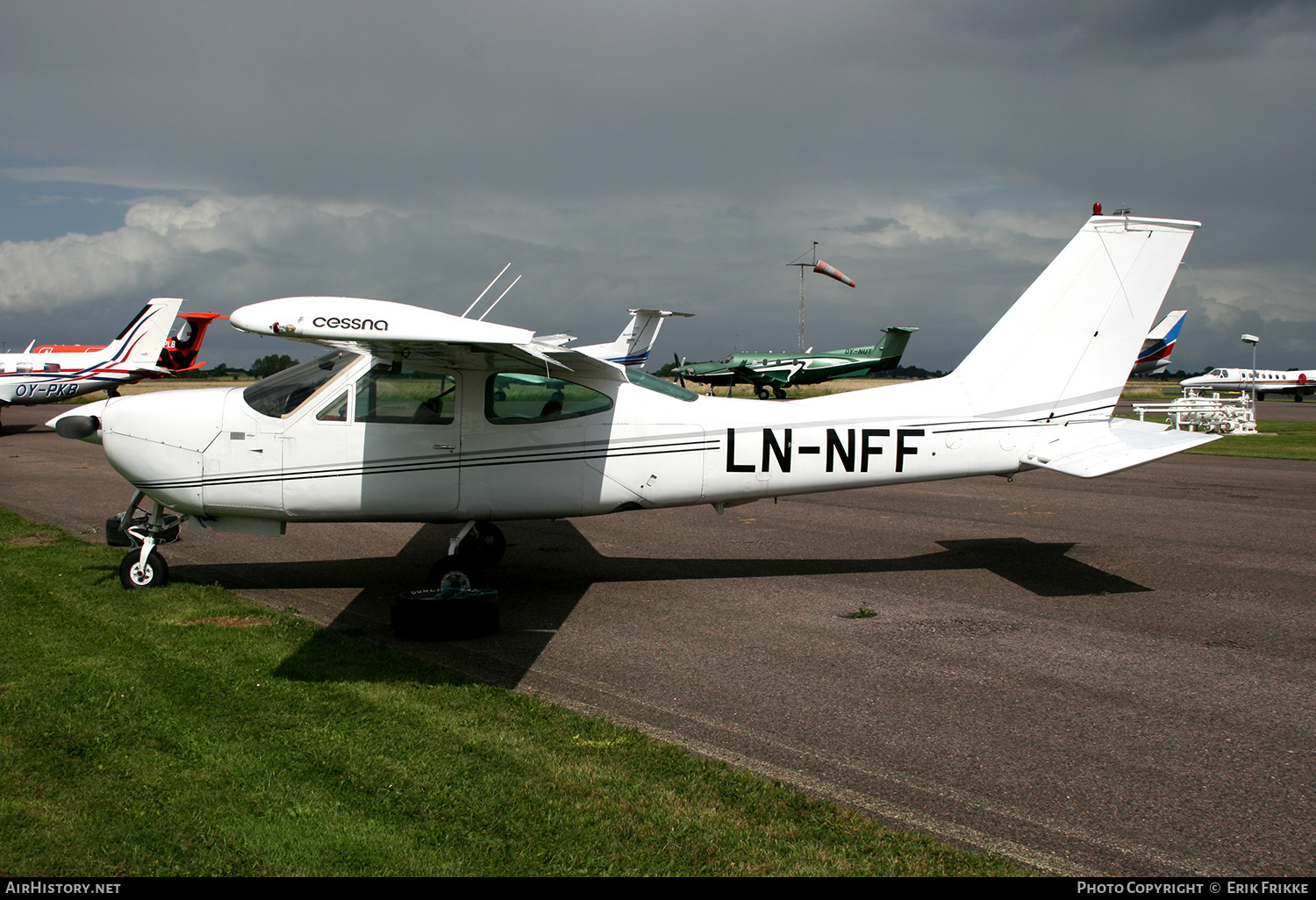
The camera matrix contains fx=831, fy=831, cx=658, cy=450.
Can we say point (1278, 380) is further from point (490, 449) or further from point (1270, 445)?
point (490, 449)

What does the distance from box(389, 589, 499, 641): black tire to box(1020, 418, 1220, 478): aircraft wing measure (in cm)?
481

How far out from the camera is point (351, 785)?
147 inches

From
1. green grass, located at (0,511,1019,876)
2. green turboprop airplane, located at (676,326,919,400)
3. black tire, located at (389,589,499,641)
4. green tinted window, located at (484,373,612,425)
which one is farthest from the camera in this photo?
green turboprop airplane, located at (676,326,919,400)

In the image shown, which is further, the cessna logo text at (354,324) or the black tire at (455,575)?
the black tire at (455,575)

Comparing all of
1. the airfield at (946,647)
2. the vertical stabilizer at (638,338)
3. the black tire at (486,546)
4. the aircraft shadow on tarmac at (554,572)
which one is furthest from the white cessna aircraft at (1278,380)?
the black tire at (486,546)

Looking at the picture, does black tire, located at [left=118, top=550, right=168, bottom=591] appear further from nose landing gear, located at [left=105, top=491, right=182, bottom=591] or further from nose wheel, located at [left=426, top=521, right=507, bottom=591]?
nose wheel, located at [left=426, top=521, right=507, bottom=591]

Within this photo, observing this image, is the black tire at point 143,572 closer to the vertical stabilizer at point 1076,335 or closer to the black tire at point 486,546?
the black tire at point 486,546

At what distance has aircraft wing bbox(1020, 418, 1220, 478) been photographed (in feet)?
21.8

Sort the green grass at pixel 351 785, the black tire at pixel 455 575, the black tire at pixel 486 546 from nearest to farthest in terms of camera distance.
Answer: the green grass at pixel 351 785 < the black tire at pixel 455 575 < the black tire at pixel 486 546

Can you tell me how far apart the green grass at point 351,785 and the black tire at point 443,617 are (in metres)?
0.44

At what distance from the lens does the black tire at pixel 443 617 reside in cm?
598

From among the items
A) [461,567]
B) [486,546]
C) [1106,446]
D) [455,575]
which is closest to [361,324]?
[455,575]

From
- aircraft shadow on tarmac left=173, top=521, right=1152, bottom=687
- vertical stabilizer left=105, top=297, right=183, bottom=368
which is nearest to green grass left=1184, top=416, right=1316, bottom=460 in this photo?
aircraft shadow on tarmac left=173, top=521, right=1152, bottom=687
